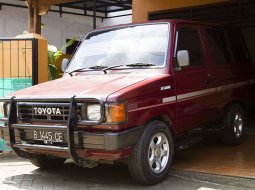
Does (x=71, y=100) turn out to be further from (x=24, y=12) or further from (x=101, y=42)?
(x=24, y=12)

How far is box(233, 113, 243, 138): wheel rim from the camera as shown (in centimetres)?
718

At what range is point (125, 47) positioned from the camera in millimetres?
5883

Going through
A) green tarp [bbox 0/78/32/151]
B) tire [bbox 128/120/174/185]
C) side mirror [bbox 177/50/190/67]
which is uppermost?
side mirror [bbox 177/50/190/67]

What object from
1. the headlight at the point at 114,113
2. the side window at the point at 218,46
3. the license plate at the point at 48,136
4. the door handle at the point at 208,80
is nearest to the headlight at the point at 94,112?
the headlight at the point at 114,113

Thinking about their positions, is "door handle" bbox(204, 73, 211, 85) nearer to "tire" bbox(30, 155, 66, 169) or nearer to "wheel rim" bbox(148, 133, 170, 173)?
"wheel rim" bbox(148, 133, 170, 173)

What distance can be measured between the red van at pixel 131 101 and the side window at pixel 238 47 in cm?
41

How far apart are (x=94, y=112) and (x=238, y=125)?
3.47m

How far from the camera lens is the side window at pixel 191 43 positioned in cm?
589

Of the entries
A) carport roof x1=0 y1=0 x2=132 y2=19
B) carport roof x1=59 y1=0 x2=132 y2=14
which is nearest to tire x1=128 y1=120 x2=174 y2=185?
carport roof x1=0 y1=0 x2=132 y2=19

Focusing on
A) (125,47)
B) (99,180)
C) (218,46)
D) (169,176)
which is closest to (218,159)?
(169,176)

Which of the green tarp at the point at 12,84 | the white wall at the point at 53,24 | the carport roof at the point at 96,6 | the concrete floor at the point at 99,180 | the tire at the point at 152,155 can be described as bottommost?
the concrete floor at the point at 99,180

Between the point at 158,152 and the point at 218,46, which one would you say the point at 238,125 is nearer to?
the point at 218,46

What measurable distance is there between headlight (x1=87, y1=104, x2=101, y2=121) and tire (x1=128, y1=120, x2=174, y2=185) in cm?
57

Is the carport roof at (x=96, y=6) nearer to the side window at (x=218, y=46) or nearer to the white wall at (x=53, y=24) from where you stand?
the white wall at (x=53, y=24)
